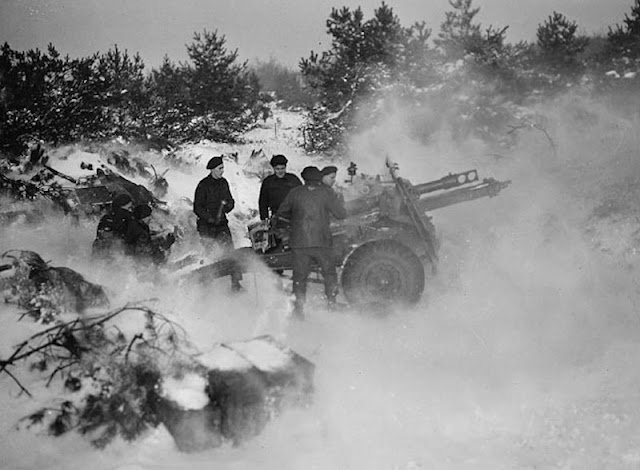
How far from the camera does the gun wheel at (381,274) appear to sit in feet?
20.0

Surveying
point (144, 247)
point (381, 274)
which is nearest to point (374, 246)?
point (381, 274)

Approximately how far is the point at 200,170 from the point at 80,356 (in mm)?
9139

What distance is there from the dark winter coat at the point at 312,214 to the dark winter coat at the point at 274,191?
4.46 ft

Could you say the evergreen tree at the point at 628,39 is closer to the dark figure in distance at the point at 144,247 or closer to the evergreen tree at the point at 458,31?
the evergreen tree at the point at 458,31

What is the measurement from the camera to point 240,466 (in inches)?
131

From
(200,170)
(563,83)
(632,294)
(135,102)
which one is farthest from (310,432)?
(563,83)

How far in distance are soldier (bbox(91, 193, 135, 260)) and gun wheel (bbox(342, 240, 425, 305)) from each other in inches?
112

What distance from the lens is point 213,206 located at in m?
7.47

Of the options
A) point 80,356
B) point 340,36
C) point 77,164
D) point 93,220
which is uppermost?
point 340,36

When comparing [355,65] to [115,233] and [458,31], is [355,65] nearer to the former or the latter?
[458,31]

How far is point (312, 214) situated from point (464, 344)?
89.4 inches

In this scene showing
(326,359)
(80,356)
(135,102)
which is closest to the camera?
(80,356)

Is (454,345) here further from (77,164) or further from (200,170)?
(200,170)

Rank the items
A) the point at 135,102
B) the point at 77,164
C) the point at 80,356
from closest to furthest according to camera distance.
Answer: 1. the point at 80,356
2. the point at 77,164
3. the point at 135,102
